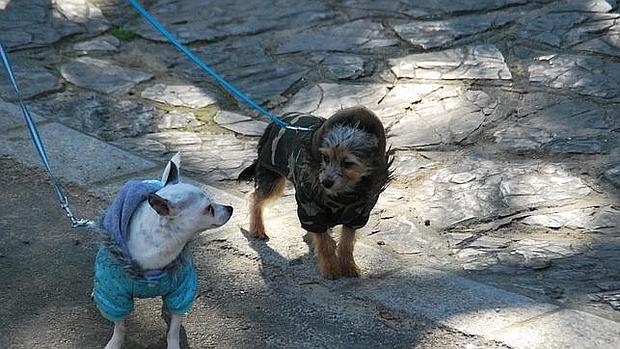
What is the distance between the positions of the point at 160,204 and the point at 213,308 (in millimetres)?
1006

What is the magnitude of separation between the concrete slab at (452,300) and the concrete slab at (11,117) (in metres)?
3.19

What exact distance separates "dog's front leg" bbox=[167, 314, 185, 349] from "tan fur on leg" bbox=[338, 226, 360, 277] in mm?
1012

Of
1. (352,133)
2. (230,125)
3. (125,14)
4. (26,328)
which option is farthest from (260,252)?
(125,14)

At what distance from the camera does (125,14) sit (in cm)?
917

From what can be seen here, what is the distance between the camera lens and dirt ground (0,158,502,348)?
159 inches

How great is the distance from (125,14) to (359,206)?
5.33m

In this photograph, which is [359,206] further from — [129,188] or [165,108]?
[165,108]

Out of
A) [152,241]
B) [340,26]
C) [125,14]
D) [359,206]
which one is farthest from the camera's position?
[125,14]

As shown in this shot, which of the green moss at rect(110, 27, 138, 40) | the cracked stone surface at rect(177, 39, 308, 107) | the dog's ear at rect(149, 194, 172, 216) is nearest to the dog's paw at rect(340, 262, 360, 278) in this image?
the dog's ear at rect(149, 194, 172, 216)

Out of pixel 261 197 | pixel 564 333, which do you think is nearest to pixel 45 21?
pixel 261 197

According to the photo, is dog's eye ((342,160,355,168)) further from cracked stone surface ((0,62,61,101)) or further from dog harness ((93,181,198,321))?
cracked stone surface ((0,62,61,101))

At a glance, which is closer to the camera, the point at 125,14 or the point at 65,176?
the point at 65,176

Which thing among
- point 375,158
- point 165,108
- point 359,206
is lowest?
Answer: point 165,108

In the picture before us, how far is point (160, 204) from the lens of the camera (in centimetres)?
347
